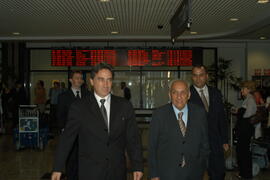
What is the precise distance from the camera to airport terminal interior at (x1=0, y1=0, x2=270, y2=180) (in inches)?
286

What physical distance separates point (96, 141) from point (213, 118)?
5.79ft

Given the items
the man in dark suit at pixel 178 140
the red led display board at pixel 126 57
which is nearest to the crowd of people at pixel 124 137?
the man in dark suit at pixel 178 140

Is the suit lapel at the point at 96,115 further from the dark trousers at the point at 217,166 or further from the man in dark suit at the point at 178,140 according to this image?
the dark trousers at the point at 217,166

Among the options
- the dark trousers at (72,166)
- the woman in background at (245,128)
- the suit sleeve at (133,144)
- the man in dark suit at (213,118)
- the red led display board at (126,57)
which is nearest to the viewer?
the suit sleeve at (133,144)

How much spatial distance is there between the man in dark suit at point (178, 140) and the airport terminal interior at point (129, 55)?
165 centimetres

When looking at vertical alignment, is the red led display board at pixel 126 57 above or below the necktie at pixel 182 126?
above

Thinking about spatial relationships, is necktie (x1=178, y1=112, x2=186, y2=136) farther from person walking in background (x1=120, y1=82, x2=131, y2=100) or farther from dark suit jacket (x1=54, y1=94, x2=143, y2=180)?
person walking in background (x1=120, y1=82, x2=131, y2=100)

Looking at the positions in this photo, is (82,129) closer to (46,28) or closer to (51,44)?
(46,28)

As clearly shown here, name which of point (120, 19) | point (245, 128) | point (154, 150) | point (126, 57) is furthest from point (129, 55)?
point (154, 150)

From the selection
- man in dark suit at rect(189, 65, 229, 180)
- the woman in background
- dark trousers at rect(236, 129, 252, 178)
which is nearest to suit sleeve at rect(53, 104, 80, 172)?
man in dark suit at rect(189, 65, 229, 180)

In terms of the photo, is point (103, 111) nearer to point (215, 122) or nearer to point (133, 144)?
point (133, 144)

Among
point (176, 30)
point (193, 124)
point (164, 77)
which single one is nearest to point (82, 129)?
point (193, 124)

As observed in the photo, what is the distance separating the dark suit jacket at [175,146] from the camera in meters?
2.88

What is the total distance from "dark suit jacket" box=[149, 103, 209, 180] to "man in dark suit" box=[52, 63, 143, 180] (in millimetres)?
165
